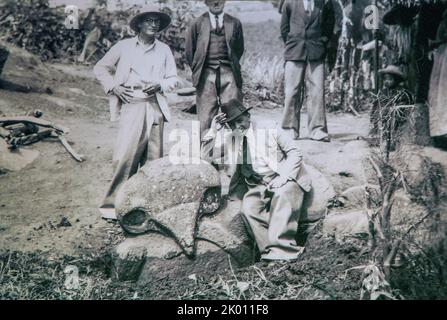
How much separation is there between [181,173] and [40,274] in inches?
64.6

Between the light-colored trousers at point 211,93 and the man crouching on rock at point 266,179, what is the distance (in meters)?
0.32

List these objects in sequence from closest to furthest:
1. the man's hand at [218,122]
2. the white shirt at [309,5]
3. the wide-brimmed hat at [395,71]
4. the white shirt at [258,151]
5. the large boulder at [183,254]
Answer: the large boulder at [183,254] → the white shirt at [258,151] → the man's hand at [218,122] → the white shirt at [309,5] → the wide-brimmed hat at [395,71]

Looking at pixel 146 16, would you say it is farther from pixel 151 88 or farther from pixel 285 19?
pixel 285 19

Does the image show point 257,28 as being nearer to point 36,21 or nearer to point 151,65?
point 151,65

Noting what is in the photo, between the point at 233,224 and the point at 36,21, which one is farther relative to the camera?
the point at 36,21

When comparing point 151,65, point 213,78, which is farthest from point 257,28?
point 151,65

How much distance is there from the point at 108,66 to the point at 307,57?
7.03ft

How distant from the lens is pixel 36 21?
7.23 meters

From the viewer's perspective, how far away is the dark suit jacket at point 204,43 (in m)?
6.11

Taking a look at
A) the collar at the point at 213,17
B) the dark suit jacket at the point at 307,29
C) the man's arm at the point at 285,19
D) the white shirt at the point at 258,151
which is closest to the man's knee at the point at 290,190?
the white shirt at the point at 258,151

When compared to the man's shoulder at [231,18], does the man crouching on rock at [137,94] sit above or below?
below

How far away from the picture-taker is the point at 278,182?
5594 millimetres

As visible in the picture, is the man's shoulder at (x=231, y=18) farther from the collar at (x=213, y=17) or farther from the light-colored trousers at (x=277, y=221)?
the light-colored trousers at (x=277, y=221)

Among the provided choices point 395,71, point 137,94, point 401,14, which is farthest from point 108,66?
point 401,14
